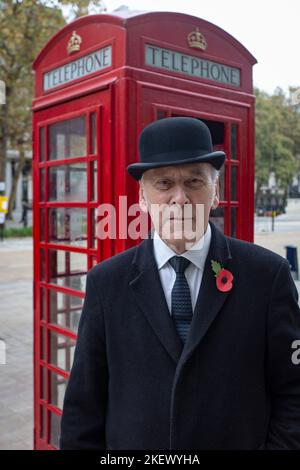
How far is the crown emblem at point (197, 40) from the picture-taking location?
2.32 metres

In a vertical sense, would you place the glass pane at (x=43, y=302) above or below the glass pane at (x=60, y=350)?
above

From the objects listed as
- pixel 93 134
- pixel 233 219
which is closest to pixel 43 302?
pixel 93 134

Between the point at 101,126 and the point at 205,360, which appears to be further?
the point at 101,126

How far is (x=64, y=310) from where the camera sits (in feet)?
9.39

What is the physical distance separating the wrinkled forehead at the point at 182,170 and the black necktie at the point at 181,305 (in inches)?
10.0

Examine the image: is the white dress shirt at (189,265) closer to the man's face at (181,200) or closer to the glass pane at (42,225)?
the man's face at (181,200)

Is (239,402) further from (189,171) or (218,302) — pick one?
(189,171)

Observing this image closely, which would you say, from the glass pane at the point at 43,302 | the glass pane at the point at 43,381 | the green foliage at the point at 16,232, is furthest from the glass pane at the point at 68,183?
the green foliage at the point at 16,232

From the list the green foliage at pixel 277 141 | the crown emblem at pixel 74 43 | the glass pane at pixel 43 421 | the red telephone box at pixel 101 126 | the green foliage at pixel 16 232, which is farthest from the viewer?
the green foliage at pixel 277 141

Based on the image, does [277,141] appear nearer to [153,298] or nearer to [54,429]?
[54,429]

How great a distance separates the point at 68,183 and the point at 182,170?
1337 mm

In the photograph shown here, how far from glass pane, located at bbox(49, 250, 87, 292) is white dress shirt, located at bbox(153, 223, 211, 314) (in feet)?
4.20

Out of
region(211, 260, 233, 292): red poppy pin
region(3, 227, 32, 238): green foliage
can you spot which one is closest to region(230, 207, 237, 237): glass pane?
region(211, 260, 233, 292): red poppy pin
